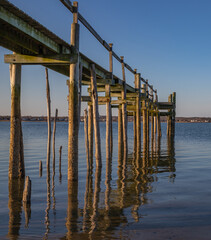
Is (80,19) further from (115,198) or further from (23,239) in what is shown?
(23,239)

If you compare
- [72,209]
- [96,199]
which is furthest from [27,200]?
[96,199]

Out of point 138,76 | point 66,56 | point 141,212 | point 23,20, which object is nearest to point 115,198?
point 141,212

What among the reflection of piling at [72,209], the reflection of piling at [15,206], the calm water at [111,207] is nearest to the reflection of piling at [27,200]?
the calm water at [111,207]

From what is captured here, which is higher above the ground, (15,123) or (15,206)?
(15,123)

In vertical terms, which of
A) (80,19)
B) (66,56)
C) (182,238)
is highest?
(80,19)

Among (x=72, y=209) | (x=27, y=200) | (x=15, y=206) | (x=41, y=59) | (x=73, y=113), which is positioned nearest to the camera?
(x=72, y=209)

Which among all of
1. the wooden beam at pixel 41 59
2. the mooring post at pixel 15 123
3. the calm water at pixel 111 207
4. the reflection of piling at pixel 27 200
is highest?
the wooden beam at pixel 41 59

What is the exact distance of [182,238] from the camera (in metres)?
6.70

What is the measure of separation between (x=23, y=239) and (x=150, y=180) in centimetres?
711

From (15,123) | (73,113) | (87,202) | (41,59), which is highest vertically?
(41,59)

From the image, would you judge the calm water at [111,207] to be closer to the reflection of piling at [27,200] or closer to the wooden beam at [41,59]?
the reflection of piling at [27,200]

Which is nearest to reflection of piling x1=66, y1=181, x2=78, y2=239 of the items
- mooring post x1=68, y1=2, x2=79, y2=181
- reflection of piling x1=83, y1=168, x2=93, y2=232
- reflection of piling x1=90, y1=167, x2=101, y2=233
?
reflection of piling x1=83, y1=168, x2=93, y2=232

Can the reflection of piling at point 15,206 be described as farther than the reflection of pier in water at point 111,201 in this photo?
No

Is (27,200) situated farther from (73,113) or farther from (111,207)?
(73,113)
